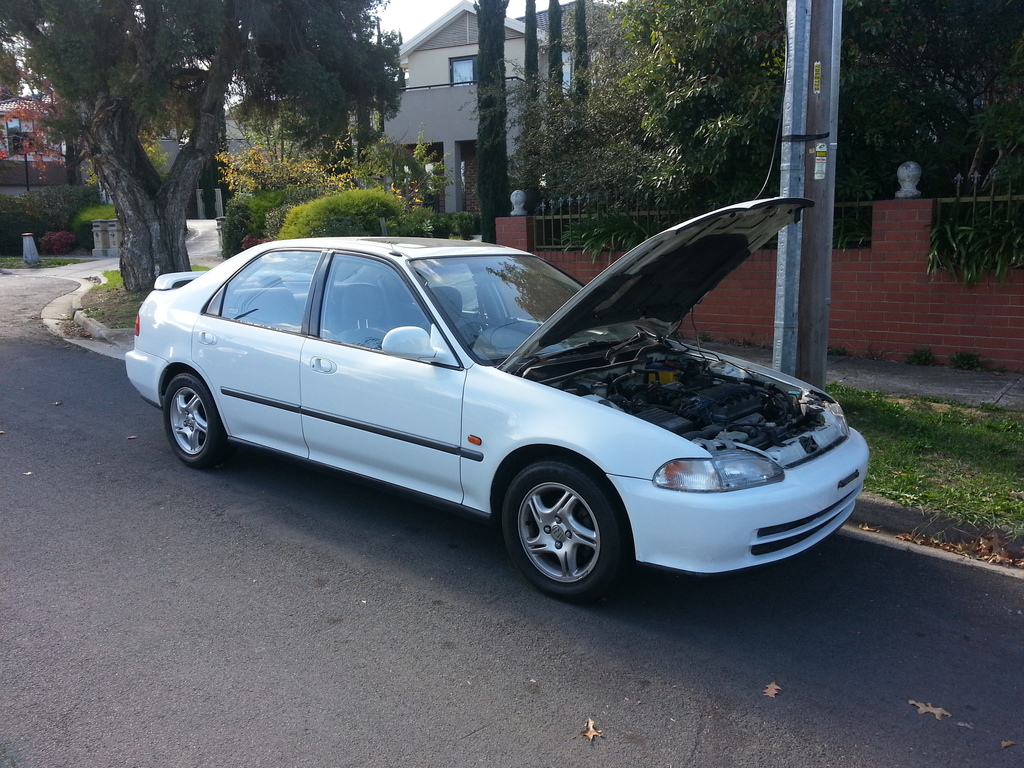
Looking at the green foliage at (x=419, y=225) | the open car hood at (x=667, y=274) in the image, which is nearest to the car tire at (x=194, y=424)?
the open car hood at (x=667, y=274)

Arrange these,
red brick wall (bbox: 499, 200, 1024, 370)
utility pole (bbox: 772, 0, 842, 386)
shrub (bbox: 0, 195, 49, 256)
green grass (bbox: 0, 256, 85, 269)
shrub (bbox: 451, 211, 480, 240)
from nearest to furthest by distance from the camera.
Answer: utility pole (bbox: 772, 0, 842, 386) → red brick wall (bbox: 499, 200, 1024, 370) → green grass (bbox: 0, 256, 85, 269) → shrub (bbox: 451, 211, 480, 240) → shrub (bbox: 0, 195, 49, 256)

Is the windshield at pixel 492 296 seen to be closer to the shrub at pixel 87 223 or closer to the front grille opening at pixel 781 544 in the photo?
the front grille opening at pixel 781 544

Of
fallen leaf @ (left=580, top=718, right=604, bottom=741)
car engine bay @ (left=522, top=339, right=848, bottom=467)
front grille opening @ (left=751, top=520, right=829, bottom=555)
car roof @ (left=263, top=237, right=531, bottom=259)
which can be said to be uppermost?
car roof @ (left=263, top=237, right=531, bottom=259)

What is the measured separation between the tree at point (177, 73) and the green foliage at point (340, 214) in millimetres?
1268

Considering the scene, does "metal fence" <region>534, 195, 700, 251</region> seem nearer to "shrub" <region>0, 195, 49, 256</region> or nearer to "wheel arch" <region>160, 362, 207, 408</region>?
"wheel arch" <region>160, 362, 207, 408</region>

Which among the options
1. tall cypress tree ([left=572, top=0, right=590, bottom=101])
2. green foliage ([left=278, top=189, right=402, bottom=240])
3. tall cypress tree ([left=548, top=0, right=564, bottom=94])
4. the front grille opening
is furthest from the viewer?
green foliage ([left=278, top=189, right=402, bottom=240])

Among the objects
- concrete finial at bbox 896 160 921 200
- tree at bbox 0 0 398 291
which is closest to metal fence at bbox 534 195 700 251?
concrete finial at bbox 896 160 921 200

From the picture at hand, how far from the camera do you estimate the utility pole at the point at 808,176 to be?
6.09 meters

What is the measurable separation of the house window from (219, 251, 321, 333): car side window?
26.5 meters

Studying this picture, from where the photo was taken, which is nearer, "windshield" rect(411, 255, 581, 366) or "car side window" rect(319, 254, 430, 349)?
"windshield" rect(411, 255, 581, 366)

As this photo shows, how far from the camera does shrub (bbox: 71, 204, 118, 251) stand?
2709 centimetres

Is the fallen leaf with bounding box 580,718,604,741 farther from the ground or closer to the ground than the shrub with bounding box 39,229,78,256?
closer to the ground

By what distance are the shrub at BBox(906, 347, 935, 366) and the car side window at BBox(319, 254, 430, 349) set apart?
6110mm

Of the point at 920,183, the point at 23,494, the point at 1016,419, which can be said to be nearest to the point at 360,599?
the point at 23,494
